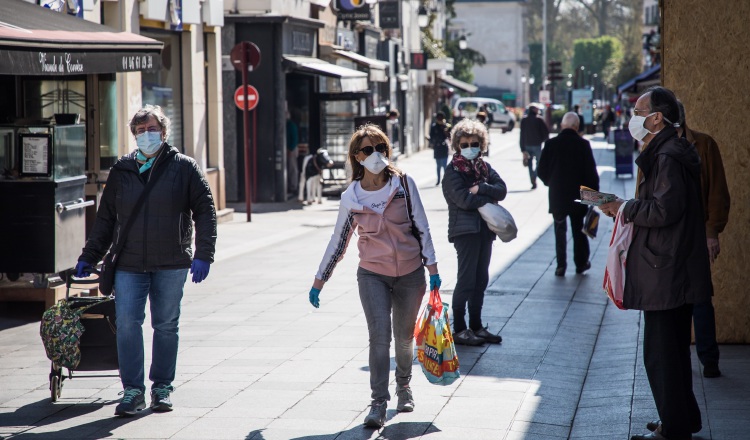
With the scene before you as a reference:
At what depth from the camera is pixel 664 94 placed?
20.3ft

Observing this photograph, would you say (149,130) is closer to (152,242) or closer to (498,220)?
(152,242)

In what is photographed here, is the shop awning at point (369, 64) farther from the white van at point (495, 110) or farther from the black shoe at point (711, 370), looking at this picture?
the white van at point (495, 110)

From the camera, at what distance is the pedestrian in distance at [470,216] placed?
30.0ft

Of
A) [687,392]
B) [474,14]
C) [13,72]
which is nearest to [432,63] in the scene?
[13,72]

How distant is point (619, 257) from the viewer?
6148 millimetres

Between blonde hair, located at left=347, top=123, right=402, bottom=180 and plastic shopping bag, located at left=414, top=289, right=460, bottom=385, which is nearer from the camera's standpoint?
blonde hair, located at left=347, top=123, right=402, bottom=180

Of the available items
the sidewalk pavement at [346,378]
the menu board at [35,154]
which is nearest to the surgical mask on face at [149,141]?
the sidewalk pavement at [346,378]

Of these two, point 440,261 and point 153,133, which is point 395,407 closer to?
point 153,133

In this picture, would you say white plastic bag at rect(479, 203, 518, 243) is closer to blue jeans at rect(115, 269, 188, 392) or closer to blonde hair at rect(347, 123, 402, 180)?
blonde hair at rect(347, 123, 402, 180)

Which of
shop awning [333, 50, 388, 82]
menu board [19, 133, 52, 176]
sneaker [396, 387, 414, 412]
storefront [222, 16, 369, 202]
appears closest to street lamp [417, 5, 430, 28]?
shop awning [333, 50, 388, 82]

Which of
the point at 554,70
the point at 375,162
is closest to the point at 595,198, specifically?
the point at 375,162

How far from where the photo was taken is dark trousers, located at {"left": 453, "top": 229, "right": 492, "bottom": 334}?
30.6ft

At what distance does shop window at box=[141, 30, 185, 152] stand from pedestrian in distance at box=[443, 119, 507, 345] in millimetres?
10179

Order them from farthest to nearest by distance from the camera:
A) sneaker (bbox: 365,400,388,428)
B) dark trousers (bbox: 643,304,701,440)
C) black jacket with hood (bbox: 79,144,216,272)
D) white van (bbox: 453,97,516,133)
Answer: white van (bbox: 453,97,516,133)
black jacket with hood (bbox: 79,144,216,272)
sneaker (bbox: 365,400,388,428)
dark trousers (bbox: 643,304,701,440)
